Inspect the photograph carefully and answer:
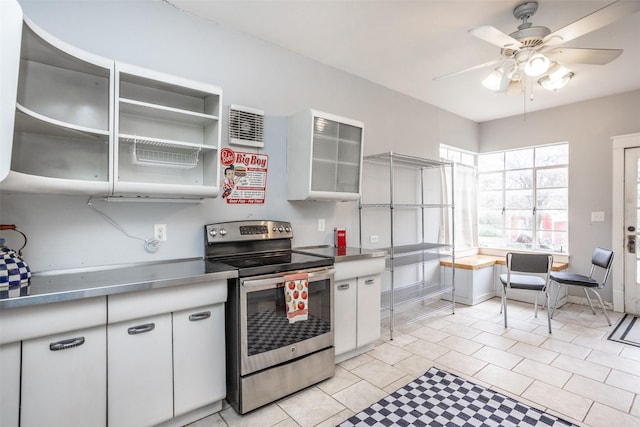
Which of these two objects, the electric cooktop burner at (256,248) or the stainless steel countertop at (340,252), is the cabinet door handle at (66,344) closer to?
the electric cooktop burner at (256,248)

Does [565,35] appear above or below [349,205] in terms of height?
above

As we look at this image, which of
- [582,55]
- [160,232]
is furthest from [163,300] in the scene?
[582,55]

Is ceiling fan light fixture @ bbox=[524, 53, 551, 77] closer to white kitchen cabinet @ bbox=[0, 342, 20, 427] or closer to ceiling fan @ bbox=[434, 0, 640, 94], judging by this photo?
ceiling fan @ bbox=[434, 0, 640, 94]

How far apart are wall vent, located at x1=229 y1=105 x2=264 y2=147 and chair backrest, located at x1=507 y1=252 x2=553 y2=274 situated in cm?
286

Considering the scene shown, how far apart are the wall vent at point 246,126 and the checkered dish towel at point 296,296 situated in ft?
3.78

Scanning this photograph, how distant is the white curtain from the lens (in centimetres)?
448

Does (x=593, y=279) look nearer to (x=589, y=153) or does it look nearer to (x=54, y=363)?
(x=589, y=153)

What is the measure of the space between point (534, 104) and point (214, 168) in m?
4.42

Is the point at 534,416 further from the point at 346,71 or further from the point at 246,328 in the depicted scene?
the point at 346,71

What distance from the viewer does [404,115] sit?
399cm

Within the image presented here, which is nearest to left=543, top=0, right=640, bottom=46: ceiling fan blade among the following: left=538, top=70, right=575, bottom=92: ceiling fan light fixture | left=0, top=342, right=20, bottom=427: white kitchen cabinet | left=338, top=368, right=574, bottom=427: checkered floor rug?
left=538, top=70, right=575, bottom=92: ceiling fan light fixture

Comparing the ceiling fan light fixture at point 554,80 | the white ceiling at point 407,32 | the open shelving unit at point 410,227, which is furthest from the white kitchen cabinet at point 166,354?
the ceiling fan light fixture at point 554,80

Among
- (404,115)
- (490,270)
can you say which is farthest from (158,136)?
(490,270)

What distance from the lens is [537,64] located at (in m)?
2.22
